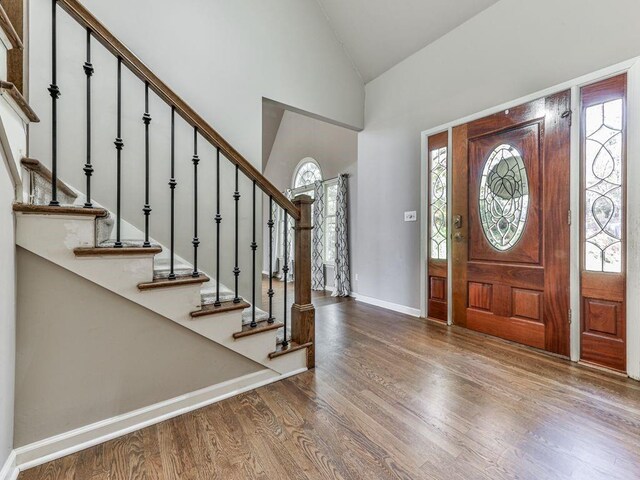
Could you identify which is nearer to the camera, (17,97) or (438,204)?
(17,97)

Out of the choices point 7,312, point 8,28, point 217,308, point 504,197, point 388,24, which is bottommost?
point 217,308

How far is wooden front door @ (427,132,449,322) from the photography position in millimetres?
3119

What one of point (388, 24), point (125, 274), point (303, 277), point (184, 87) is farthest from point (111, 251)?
point (388, 24)

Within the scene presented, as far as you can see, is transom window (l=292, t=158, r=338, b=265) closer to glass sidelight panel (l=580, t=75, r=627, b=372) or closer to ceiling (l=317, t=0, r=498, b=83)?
ceiling (l=317, t=0, r=498, b=83)

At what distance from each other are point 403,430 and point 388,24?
3.83 m

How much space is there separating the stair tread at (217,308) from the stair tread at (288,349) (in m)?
0.40

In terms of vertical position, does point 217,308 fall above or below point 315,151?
below

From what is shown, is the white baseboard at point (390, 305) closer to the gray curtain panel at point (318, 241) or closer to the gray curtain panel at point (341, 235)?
the gray curtain panel at point (341, 235)

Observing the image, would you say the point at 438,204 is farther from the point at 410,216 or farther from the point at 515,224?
the point at 515,224

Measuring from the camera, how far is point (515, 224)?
2551 millimetres

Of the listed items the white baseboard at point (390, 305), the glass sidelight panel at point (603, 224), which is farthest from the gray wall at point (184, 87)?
the glass sidelight panel at point (603, 224)

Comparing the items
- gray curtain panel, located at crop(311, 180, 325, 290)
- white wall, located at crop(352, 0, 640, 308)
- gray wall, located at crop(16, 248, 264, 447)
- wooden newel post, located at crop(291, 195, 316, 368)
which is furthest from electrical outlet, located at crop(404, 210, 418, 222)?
gray wall, located at crop(16, 248, 264, 447)

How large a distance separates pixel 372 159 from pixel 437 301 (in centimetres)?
200

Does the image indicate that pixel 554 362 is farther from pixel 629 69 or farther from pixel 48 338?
pixel 48 338
